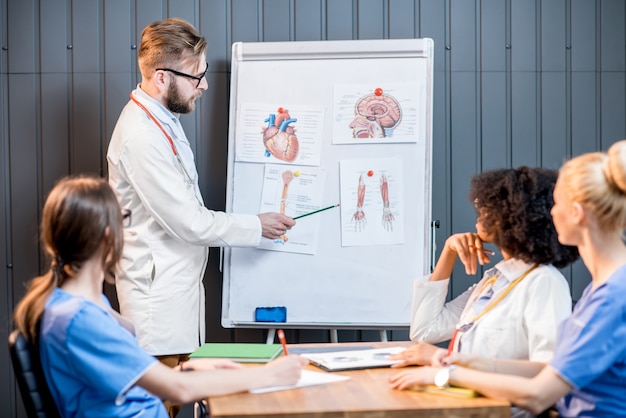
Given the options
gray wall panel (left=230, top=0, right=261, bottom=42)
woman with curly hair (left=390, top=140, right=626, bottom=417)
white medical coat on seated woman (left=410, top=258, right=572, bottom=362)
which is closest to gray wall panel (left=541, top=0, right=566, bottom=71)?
gray wall panel (left=230, top=0, right=261, bottom=42)

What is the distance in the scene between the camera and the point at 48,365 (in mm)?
1709

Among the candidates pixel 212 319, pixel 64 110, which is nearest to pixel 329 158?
pixel 212 319

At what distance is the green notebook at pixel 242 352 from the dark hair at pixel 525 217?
664 mm

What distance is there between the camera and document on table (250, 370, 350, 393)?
183cm

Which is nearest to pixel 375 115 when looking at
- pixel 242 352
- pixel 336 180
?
pixel 336 180

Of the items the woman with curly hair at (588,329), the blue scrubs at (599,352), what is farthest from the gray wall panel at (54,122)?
the blue scrubs at (599,352)

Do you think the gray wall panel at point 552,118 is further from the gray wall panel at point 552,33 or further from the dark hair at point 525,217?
the dark hair at point 525,217

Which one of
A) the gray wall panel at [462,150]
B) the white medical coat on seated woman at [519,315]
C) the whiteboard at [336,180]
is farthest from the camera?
the gray wall panel at [462,150]

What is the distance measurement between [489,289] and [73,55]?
2.32 metres

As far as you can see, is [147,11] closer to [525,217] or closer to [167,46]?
[167,46]

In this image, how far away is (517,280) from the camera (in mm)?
2094

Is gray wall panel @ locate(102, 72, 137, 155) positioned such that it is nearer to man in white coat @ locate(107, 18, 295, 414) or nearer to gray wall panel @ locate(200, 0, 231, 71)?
gray wall panel @ locate(200, 0, 231, 71)

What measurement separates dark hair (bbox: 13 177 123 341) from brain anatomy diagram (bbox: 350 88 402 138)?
70.7 inches

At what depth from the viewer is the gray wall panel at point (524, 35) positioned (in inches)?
149
